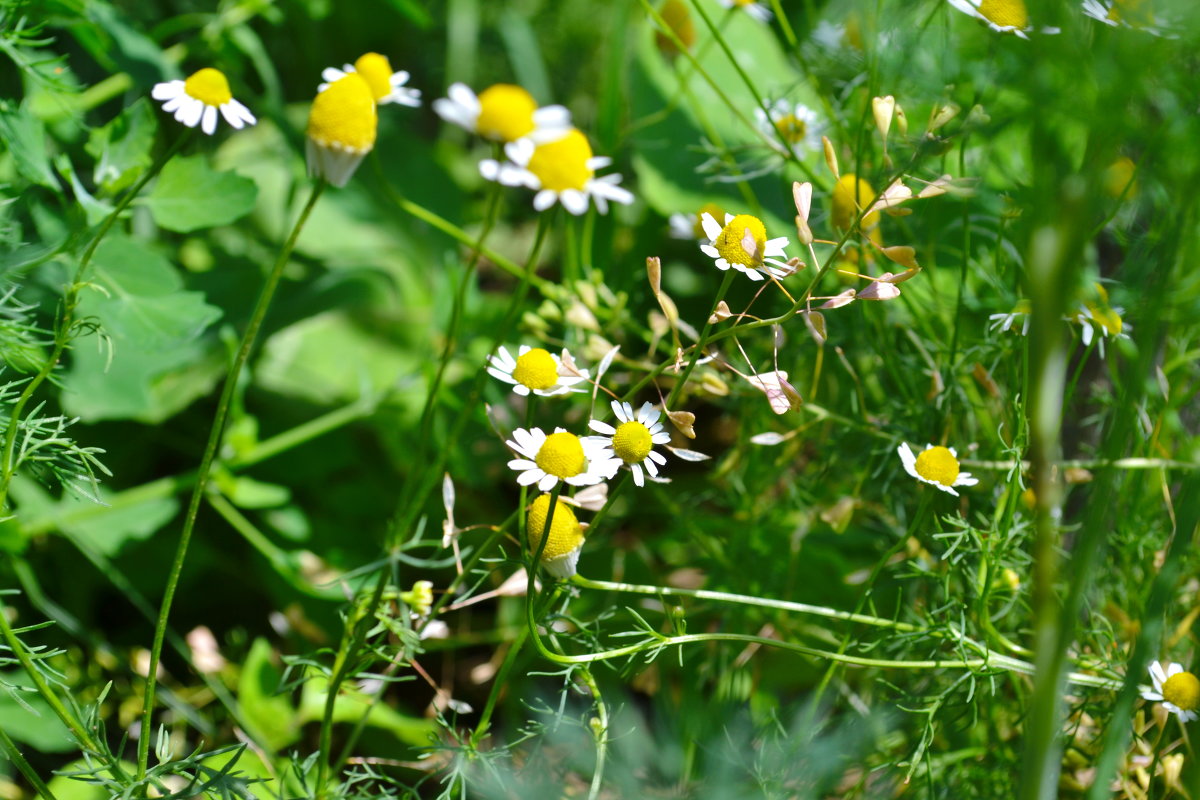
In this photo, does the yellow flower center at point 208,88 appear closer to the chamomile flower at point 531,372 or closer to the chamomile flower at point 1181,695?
the chamomile flower at point 531,372

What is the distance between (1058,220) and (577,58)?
1.59m

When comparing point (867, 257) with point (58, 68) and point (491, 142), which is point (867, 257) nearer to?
point (491, 142)

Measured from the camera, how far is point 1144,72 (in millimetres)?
419

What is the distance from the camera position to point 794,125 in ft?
2.41

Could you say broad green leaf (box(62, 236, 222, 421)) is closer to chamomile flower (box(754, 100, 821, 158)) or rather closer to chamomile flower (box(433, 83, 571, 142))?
chamomile flower (box(433, 83, 571, 142))

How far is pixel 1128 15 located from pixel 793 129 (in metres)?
0.28

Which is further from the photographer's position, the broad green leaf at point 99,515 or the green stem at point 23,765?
the broad green leaf at point 99,515

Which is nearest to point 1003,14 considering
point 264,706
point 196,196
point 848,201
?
point 848,201

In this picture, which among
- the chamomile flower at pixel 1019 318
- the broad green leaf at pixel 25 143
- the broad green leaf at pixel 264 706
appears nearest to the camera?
the chamomile flower at pixel 1019 318

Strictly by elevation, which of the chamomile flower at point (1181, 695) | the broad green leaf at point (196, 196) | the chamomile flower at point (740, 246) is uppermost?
the chamomile flower at point (740, 246)

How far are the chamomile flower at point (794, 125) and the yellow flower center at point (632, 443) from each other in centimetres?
33

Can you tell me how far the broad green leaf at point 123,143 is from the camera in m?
0.74

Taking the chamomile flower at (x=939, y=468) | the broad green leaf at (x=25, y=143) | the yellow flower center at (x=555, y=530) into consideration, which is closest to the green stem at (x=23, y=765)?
the yellow flower center at (x=555, y=530)

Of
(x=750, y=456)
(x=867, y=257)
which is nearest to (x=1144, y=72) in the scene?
(x=867, y=257)
